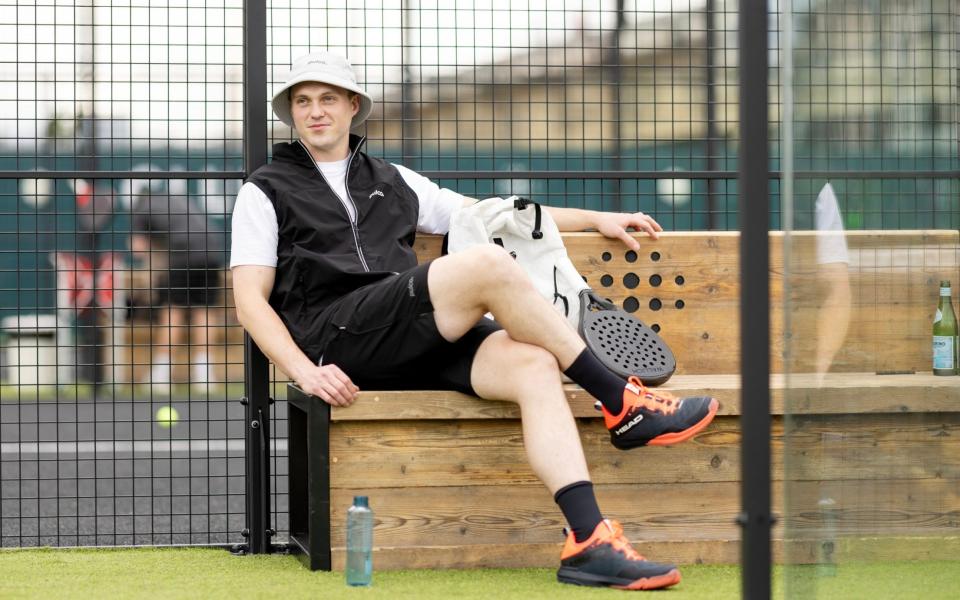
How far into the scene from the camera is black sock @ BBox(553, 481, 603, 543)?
3094mm

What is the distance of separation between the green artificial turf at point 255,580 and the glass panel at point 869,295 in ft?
0.91

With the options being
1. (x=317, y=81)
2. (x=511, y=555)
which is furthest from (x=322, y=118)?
(x=511, y=555)

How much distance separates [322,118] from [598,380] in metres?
1.18

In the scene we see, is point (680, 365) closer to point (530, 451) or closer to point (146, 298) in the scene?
point (530, 451)

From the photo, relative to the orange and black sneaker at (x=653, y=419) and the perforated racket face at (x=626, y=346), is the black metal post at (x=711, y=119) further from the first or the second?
the orange and black sneaker at (x=653, y=419)

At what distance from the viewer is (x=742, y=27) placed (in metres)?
2.11

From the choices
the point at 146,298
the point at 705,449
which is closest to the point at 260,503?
the point at 705,449

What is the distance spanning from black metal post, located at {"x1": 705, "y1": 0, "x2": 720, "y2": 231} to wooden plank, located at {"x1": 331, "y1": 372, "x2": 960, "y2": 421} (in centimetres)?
74

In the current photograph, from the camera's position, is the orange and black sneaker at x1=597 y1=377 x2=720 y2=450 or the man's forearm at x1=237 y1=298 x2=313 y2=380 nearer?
the orange and black sneaker at x1=597 y1=377 x2=720 y2=450

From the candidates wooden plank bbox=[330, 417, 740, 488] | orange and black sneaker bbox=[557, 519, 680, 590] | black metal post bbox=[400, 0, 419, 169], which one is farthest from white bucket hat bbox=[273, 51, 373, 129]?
orange and black sneaker bbox=[557, 519, 680, 590]

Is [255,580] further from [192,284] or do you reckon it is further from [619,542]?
[192,284]

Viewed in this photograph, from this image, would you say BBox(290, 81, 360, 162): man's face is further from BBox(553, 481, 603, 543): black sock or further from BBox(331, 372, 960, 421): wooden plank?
BBox(553, 481, 603, 543): black sock

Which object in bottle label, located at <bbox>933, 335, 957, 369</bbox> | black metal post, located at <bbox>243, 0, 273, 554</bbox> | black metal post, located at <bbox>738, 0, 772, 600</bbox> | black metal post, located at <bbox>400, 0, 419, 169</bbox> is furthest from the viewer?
black metal post, located at <bbox>400, 0, 419, 169</bbox>

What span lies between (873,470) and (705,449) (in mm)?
1194
